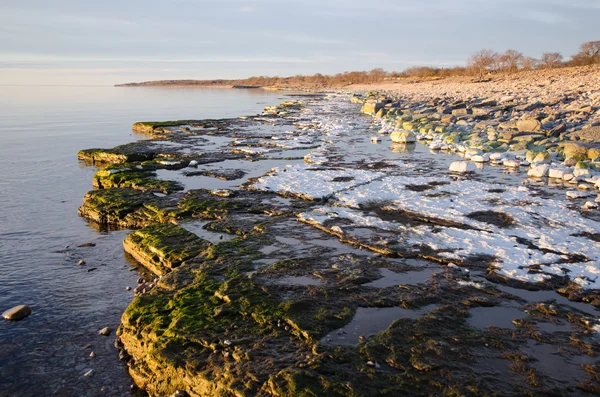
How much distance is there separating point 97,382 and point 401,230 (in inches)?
215

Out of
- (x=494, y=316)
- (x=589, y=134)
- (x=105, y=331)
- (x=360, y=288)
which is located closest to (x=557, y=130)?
(x=589, y=134)

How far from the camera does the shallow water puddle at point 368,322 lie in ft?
15.6

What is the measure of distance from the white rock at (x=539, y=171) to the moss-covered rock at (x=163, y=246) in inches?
377

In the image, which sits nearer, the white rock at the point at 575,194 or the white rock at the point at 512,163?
the white rock at the point at 575,194

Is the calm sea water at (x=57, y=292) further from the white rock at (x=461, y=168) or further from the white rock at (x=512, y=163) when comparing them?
the white rock at (x=512, y=163)

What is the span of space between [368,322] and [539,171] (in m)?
9.65

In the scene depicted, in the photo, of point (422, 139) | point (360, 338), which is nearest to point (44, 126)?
point (422, 139)

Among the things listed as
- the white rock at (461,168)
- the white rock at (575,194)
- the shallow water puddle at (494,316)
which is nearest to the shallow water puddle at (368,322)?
the shallow water puddle at (494,316)

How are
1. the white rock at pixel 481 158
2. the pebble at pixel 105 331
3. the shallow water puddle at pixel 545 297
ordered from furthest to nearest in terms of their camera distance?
the white rock at pixel 481 158 → the shallow water puddle at pixel 545 297 → the pebble at pixel 105 331

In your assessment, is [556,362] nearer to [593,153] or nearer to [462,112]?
[593,153]

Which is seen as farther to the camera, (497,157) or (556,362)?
(497,157)

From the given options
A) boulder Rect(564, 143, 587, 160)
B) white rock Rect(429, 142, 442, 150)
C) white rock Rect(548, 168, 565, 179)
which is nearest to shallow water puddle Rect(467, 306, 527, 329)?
white rock Rect(548, 168, 565, 179)

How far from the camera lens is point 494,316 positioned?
17.3 feet

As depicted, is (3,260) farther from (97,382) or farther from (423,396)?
(423,396)
